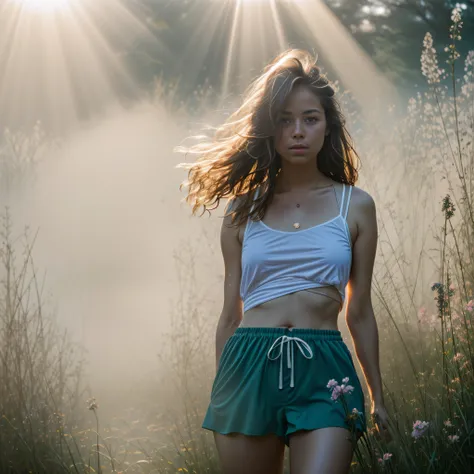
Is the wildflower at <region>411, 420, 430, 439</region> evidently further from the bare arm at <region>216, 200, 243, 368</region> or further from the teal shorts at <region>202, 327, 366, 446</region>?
the bare arm at <region>216, 200, 243, 368</region>

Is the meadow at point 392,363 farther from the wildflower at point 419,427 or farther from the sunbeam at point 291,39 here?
the sunbeam at point 291,39

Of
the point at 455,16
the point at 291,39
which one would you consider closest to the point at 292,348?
the point at 455,16

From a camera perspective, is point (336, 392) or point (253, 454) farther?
point (253, 454)

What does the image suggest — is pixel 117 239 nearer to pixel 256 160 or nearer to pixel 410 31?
pixel 410 31

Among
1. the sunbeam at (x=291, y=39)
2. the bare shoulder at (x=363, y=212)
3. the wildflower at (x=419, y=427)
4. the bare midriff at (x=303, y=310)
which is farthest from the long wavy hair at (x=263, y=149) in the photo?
the sunbeam at (x=291, y=39)

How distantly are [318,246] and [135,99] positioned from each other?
6043 millimetres

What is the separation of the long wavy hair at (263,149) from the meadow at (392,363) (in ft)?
1.67

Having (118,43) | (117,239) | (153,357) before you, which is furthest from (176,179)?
(118,43)

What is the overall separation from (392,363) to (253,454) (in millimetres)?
2189

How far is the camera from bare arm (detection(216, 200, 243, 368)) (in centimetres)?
288

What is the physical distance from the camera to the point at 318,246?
8.70 feet

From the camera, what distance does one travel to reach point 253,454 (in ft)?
8.29

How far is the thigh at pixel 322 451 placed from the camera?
2.35 m

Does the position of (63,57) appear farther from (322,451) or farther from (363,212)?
(322,451)
